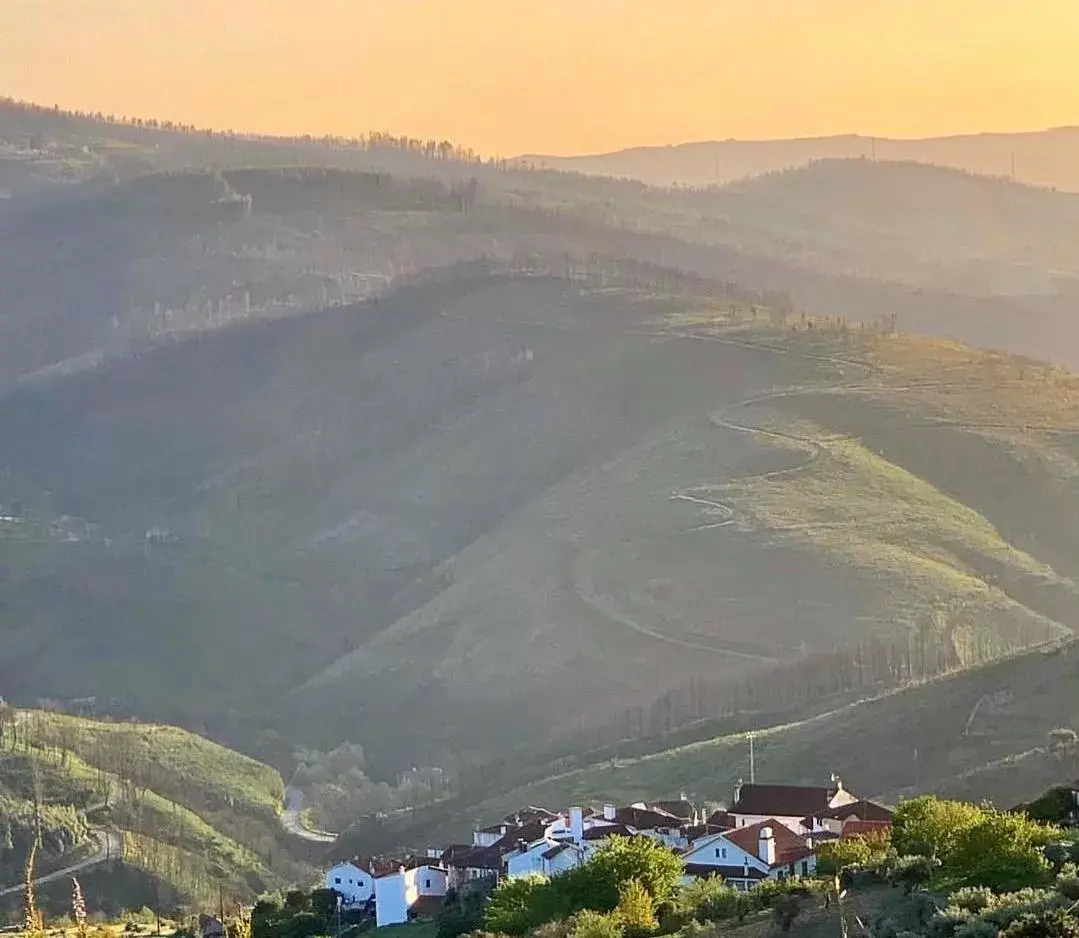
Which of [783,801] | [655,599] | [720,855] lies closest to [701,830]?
[783,801]

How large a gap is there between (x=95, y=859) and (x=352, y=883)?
40453 mm

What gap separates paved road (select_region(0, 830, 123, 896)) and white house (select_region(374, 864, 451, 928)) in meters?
37.8

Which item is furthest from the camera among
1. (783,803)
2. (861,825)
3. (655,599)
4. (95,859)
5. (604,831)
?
(655,599)

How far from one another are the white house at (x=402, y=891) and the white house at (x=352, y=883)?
1.45m

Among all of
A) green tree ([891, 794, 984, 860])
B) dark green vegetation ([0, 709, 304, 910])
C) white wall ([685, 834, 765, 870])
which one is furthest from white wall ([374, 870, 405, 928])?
dark green vegetation ([0, 709, 304, 910])

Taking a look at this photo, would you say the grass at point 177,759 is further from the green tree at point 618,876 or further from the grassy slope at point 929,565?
the green tree at point 618,876

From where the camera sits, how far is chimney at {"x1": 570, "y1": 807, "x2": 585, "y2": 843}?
57.5 meters

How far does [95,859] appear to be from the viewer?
315 ft

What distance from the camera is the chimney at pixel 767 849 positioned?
46.0 metres

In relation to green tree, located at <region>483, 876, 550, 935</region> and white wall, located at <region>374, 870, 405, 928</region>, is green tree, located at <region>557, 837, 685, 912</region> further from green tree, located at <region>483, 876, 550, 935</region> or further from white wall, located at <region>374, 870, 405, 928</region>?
white wall, located at <region>374, 870, 405, 928</region>

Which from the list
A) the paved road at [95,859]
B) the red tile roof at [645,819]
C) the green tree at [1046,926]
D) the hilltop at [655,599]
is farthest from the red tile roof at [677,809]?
the hilltop at [655,599]

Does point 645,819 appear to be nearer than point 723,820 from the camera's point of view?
No

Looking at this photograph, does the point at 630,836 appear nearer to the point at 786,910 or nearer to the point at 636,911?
the point at 636,911

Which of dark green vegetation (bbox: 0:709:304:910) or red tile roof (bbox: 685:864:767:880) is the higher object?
red tile roof (bbox: 685:864:767:880)
